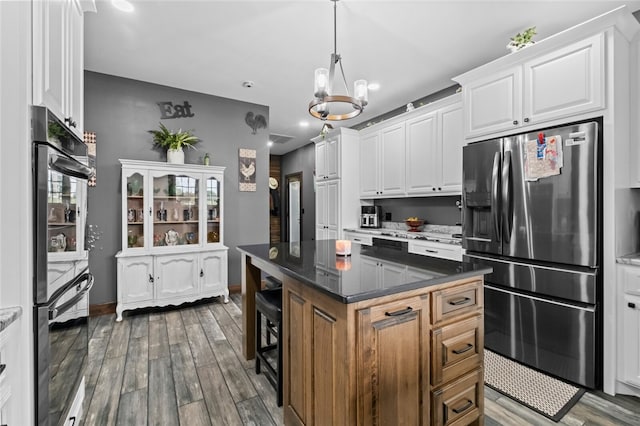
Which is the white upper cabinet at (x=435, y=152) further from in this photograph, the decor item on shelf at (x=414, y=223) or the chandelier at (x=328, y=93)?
the chandelier at (x=328, y=93)

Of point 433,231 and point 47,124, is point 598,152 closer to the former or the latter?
point 433,231

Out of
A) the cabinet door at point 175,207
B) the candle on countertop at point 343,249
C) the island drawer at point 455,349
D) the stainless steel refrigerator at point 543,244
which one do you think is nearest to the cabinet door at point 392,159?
the stainless steel refrigerator at point 543,244

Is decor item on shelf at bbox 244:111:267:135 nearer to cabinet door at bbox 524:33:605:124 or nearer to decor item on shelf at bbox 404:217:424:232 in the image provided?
decor item on shelf at bbox 404:217:424:232

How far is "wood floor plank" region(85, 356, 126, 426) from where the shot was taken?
1830 mm

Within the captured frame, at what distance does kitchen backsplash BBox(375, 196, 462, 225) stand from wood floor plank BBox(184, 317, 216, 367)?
307cm

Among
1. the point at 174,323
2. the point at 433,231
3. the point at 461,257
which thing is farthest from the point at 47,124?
the point at 433,231

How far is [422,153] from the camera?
3875 mm

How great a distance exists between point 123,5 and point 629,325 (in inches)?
169

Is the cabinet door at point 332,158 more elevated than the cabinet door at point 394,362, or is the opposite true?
the cabinet door at point 332,158

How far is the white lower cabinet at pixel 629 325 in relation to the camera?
1969mm

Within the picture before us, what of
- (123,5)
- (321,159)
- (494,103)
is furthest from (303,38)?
(321,159)

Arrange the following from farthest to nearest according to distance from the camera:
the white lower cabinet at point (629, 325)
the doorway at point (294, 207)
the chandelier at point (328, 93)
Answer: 1. the doorway at point (294, 207)
2. the chandelier at point (328, 93)
3. the white lower cabinet at point (629, 325)

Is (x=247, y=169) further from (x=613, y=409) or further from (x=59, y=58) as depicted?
(x=613, y=409)

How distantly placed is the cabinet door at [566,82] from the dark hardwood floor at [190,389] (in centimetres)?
198
